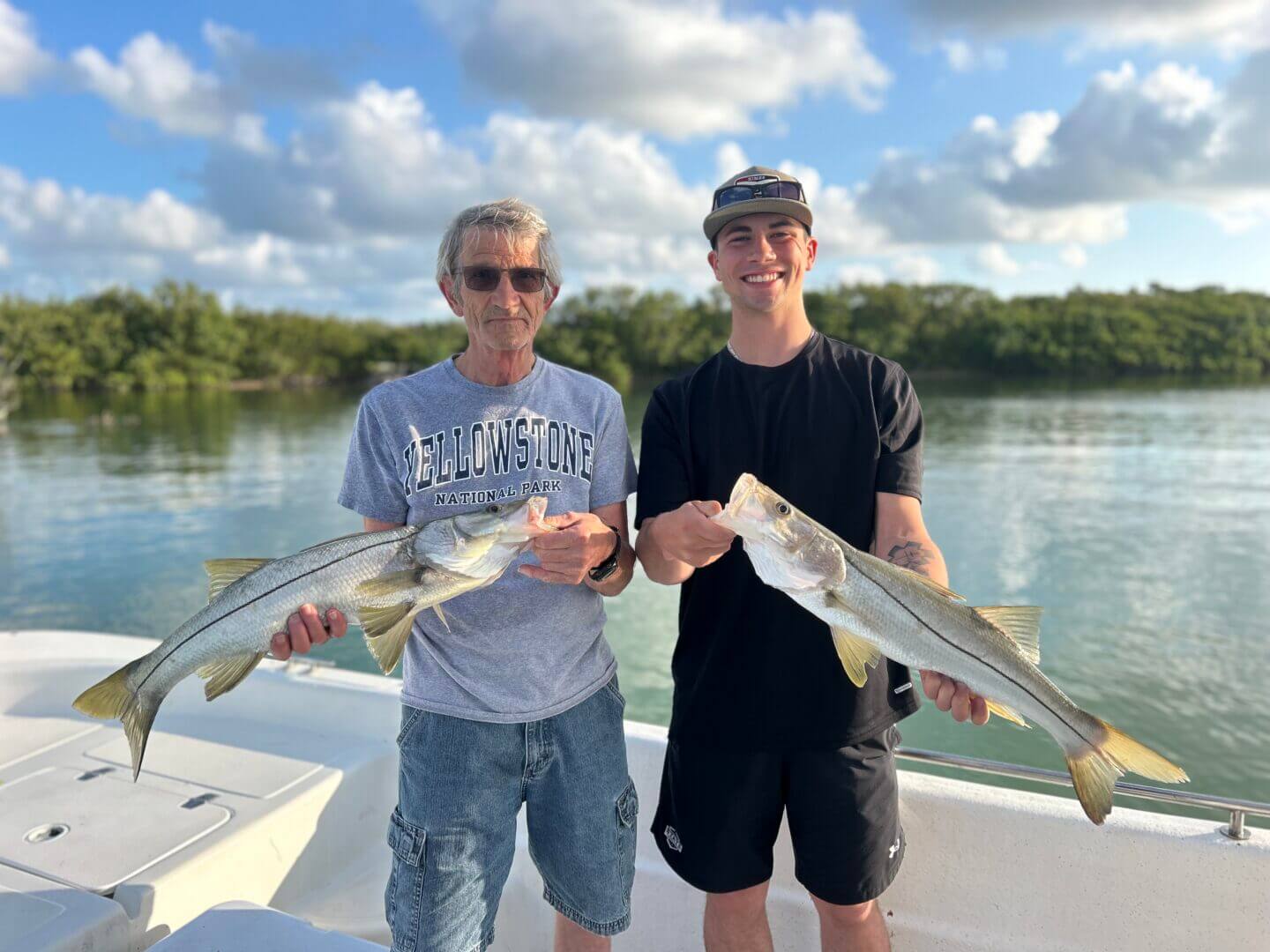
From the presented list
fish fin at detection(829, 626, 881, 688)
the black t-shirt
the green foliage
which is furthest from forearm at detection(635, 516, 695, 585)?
the green foliage

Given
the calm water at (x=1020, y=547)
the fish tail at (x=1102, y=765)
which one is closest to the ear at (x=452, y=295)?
the fish tail at (x=1102, y=765)

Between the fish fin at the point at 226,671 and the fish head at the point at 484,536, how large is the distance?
26.9 inches

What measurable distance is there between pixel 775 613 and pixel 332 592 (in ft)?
4.59

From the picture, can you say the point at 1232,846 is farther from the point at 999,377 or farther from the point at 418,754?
the point at 999,377

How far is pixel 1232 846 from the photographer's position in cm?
291

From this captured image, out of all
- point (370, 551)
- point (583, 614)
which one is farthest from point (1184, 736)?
point (370, 551)

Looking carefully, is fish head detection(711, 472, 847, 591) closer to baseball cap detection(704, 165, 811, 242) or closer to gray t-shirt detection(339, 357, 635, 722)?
gray t-shirt detection(339, 357, 635, 722)

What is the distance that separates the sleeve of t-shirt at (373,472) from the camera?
2582 mm

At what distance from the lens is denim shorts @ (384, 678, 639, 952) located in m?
2.40

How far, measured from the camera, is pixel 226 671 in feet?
8.43

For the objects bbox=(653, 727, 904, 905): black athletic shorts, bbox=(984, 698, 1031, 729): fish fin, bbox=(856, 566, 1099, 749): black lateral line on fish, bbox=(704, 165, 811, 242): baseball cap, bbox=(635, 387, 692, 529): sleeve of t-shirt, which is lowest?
bbox=(653, 727, 904, 905): black athletic shorts

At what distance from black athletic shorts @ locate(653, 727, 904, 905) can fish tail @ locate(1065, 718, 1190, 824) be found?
1.87 feet

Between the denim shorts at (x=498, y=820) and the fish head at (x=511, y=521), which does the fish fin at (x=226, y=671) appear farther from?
the fish head at (x=511, y=521)

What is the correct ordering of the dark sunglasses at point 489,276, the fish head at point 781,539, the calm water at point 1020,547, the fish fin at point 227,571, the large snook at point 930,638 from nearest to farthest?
the fish head at point 781,539 < the large snook at point 930,638 < the dark sunglasses at point 489,276 < the fish fin at point 227,571 < the calm water at point 1020,547
